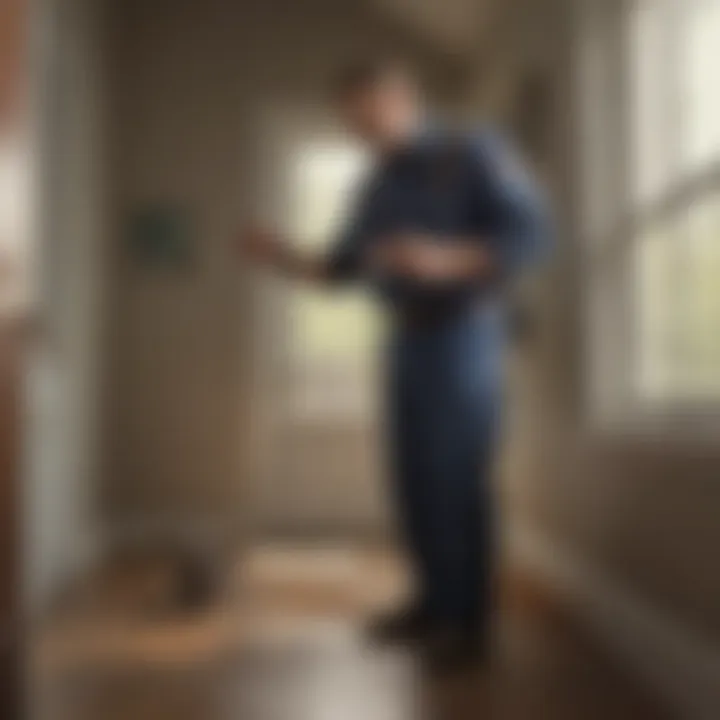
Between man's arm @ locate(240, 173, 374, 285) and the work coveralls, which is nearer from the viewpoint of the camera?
the work coveralls

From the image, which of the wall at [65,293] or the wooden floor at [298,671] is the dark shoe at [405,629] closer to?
the wooden floor at [298,671]

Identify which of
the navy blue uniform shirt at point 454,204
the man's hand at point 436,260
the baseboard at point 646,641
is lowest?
the baseboard at point 646,641

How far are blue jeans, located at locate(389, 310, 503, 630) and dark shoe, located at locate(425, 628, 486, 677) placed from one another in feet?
0.09

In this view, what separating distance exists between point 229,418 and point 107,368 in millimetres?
415

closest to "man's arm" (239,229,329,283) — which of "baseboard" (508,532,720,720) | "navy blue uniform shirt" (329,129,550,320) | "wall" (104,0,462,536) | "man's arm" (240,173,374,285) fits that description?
"man's arm" (240,173,374,285)

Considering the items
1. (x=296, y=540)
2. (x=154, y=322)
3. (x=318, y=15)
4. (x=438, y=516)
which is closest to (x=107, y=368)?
(x=154, y=322)

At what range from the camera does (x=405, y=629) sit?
213 centimetres

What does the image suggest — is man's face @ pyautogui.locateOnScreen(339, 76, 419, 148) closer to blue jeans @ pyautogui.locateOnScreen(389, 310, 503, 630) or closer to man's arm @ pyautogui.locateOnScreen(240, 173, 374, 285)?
man's arm @ pyautogui.locateOnScreen(240, 173, 374, 285)

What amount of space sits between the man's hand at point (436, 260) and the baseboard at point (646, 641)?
627 mm

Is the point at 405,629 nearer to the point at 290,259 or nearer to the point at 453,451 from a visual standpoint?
the point at 453,451

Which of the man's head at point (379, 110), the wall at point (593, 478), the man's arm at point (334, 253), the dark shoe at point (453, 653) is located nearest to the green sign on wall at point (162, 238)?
the wall at point (593, 478)

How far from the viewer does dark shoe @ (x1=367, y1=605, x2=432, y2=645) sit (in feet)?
6.91

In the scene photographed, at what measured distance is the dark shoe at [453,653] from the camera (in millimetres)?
1902

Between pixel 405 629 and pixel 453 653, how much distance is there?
0.18 meters
